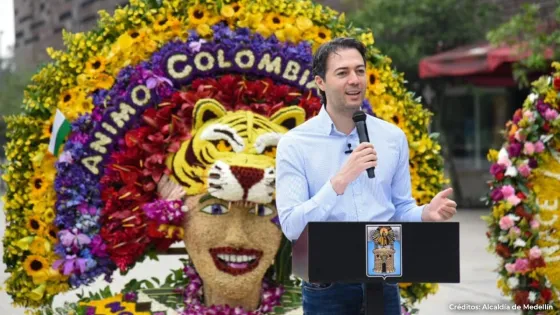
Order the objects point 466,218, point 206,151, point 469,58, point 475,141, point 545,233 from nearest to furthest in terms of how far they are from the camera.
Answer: point 206,151 → point 545,233 → point 469,58 → point 466,218 → point 475,141

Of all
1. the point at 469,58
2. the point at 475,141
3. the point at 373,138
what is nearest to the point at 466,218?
the point at 469,58

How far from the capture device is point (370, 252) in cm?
298

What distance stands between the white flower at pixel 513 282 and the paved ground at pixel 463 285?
48.9 inches

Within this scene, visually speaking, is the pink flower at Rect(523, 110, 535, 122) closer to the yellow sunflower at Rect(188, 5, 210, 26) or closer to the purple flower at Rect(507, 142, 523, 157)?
the purple flower at Rect(507, 142, 523, 157)

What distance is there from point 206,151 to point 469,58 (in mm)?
10491

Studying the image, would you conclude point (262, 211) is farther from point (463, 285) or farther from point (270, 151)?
point (463, 285)

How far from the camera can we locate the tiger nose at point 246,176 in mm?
5410

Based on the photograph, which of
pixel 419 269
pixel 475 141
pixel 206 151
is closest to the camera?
pixel 419 269

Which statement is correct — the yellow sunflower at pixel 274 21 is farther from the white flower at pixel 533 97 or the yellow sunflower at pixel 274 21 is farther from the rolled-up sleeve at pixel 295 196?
the rolled-up sleeve at pixel 295 196

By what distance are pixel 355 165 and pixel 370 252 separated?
272 mm

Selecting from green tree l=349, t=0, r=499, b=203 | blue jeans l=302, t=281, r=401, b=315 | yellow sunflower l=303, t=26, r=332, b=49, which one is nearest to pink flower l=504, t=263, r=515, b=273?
yellow sunflower l=303, t=26, r=332, b=49

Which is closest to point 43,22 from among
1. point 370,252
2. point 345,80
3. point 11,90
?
point 11,90

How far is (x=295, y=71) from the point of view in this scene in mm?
5941

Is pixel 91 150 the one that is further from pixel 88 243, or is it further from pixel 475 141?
pixel 475 141
